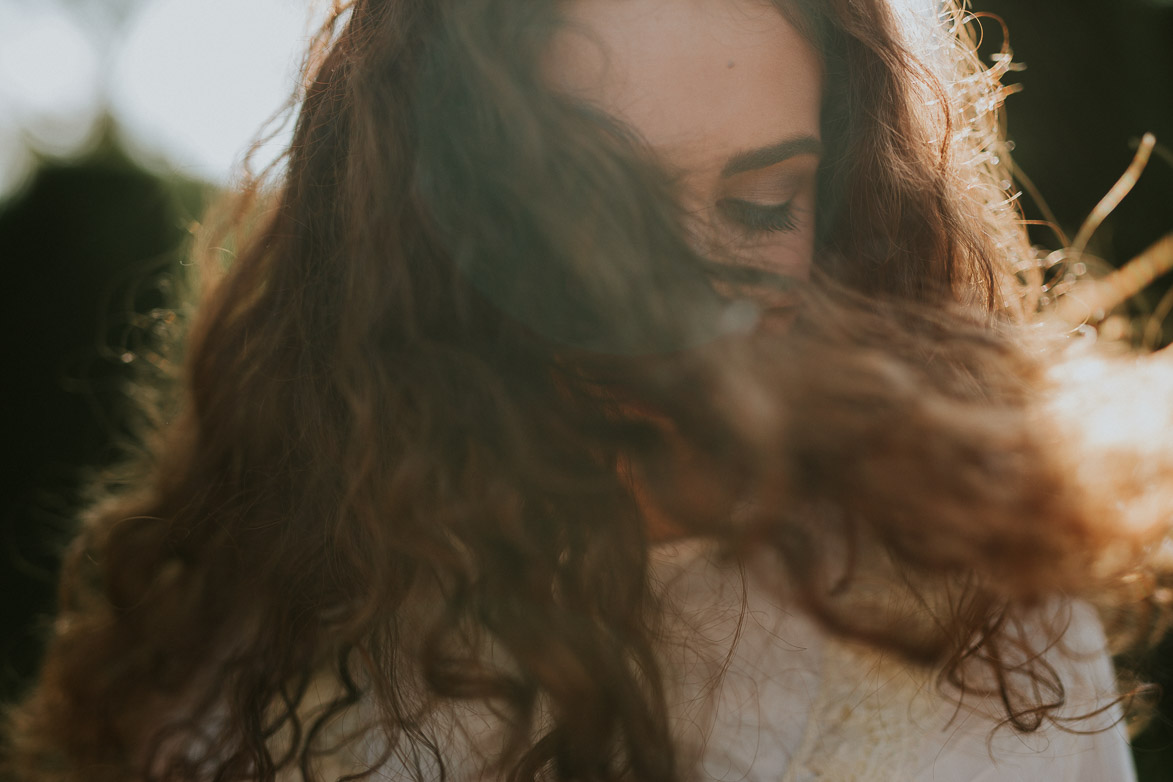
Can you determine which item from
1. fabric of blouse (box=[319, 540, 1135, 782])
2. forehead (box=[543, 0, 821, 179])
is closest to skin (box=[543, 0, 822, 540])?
forehead (box=[543, 0, 821, 179])

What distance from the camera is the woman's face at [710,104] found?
0.86 meters

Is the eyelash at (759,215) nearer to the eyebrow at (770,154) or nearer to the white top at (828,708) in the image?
the eyebrow at (770,154)

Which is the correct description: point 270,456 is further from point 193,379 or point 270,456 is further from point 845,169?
point 845,169

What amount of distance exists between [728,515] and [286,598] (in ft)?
1.95

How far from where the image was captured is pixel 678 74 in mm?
866

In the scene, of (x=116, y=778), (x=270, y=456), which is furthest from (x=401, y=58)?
(x=116, y=778)

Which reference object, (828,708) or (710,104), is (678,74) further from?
(828,708)

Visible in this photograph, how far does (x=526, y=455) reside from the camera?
763 millimetres

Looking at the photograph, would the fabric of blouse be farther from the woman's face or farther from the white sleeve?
the woman's face

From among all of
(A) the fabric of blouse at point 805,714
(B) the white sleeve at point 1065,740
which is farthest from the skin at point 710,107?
(B) the white sleeve at point 1065,740

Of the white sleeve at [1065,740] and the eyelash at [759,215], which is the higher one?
the eyelash at [759,215]

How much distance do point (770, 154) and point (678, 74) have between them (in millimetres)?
144

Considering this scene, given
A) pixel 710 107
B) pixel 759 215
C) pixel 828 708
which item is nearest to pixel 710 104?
pixel 710 107

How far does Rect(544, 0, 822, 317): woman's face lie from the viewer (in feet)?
2.82
